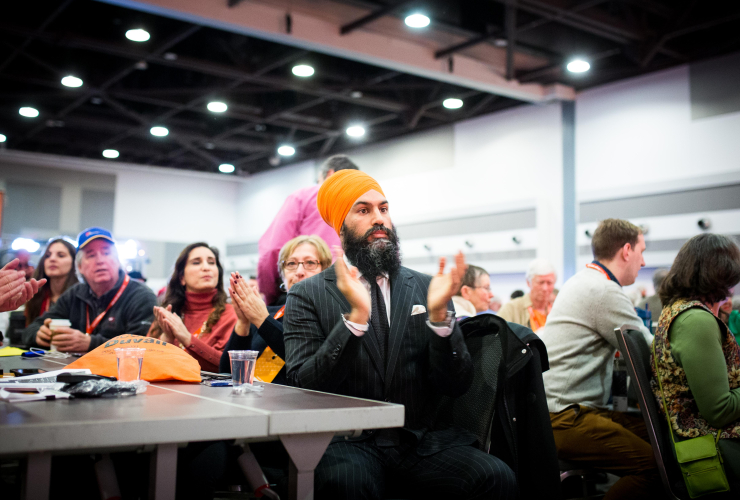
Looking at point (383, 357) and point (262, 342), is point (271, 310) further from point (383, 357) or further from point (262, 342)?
point (383, 357)

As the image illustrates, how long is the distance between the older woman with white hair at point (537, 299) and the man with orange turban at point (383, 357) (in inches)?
131

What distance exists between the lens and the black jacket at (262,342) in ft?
8.39

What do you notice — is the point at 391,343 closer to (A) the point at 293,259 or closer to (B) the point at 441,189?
(A) the point at 293,259

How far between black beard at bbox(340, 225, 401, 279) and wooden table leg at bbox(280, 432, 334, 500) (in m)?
0.85

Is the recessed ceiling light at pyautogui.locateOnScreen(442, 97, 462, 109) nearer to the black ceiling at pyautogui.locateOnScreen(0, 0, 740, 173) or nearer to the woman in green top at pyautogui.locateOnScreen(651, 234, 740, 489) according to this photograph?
the black ceiling at pyautogui.locateOnScreen(0, 0, 740, 173)

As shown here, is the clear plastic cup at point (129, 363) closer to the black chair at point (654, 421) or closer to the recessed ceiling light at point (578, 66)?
the black chair at point (654, 421)

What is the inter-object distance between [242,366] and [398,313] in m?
0.57

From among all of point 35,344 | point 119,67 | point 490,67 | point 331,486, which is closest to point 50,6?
point 119,67

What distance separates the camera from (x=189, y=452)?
2.29 m

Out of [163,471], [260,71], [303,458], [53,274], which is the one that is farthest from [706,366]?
[260,71]

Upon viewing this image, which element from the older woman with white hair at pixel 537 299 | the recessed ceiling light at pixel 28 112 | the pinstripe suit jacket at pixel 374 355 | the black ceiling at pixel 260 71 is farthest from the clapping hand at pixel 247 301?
the recessed ceiling light at pixel 28 112

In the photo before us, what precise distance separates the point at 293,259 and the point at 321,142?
1013cm

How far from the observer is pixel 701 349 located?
237 cm

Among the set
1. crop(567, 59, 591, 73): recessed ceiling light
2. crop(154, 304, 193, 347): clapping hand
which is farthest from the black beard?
crop(567, 59, 591, 73): recessed ceiling light
